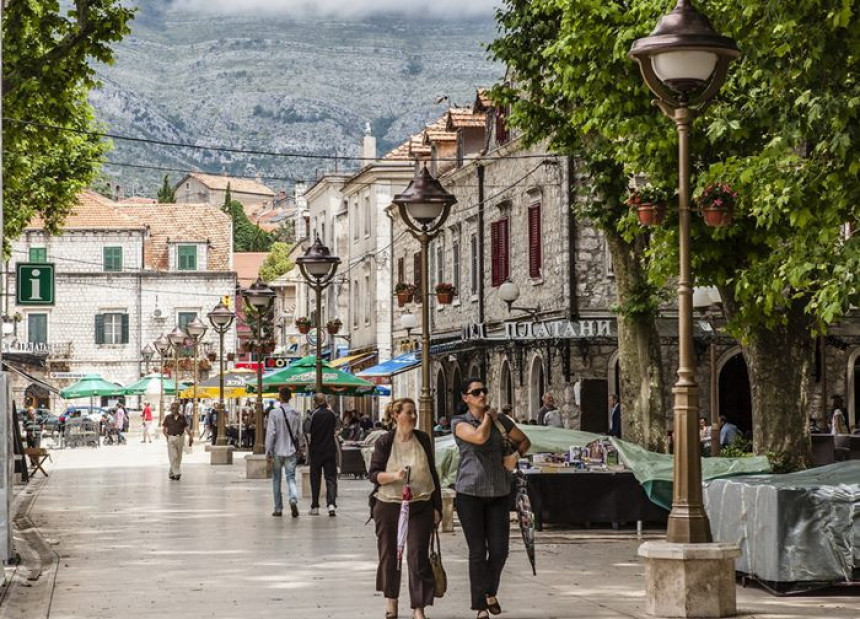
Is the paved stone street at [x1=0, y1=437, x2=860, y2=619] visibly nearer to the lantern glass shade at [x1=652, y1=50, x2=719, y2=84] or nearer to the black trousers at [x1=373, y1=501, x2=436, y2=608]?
the black trousers at [x1=373, y1=501, x2=436, y2=608]

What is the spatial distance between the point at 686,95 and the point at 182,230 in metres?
79.7

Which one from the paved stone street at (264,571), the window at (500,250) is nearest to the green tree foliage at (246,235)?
the window at (500,250)

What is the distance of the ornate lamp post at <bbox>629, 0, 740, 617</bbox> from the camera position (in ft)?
38.6

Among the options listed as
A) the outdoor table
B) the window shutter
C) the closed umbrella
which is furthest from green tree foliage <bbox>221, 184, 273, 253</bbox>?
the closed umbrella

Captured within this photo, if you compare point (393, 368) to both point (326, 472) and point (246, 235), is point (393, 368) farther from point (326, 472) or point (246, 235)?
point (246, 235)

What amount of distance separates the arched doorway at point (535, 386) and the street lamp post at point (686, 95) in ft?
82.6

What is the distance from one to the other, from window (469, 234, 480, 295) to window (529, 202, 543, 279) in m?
5.31

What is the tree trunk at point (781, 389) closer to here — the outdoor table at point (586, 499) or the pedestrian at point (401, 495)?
the outdoor table at point (586, 499)

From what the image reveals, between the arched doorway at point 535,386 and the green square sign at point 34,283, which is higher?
the green square sign at point 34,283

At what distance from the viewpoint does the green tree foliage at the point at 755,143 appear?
14289mm

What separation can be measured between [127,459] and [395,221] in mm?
12350

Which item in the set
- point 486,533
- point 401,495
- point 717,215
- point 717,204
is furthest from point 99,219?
point 486,533

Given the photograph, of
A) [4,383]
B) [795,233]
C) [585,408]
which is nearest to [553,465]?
[795,233]

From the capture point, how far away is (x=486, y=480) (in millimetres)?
11938
